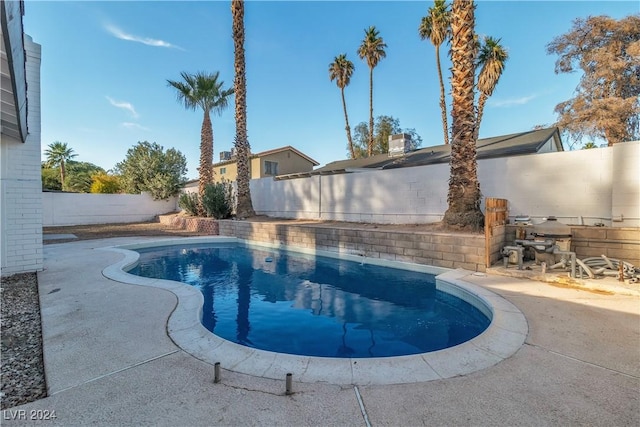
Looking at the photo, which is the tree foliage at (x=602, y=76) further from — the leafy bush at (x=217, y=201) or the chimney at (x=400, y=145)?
the leafy bush at (x=217, y=201)

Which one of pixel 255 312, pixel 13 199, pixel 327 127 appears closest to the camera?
pixel 255 312

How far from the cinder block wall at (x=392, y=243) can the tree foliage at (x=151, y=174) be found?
1341cm

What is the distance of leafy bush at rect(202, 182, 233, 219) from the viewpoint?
650 inches

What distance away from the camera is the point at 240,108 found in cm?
1555

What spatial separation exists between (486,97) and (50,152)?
169 feet

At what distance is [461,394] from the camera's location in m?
2.54

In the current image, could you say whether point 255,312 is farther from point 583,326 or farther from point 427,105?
point 427,105

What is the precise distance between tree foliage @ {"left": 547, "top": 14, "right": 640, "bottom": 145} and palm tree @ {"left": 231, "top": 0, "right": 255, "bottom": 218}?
18163mm

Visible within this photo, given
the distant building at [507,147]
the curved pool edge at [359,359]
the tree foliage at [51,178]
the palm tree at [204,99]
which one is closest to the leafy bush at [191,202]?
the palm tree at [204,99]

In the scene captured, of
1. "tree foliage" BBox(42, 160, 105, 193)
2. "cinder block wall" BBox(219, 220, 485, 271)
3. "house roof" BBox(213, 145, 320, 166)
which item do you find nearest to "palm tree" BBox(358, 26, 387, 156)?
"house roof" BBox(213, 145, 320, 166)

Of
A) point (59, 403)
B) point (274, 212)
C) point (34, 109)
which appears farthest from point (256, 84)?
point (59, 403)

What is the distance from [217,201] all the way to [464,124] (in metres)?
13.0

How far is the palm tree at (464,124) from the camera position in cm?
874

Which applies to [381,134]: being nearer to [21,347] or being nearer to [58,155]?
[21,347]
